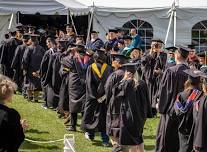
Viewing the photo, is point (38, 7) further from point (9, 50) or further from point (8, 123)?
point (8, 123)

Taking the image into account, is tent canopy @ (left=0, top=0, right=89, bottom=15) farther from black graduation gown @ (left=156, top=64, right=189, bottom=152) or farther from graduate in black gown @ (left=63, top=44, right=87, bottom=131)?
black graduation gown @ (left=156, top=64, right=189, bottom=152)

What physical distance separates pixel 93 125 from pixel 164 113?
1.91 meters

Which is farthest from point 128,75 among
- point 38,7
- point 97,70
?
point 38,7

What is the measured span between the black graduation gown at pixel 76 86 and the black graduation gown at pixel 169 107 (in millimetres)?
2634

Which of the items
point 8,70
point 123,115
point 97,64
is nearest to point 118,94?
point 123,115

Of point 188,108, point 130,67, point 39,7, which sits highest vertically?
point 39,7

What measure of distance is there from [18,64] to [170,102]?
25.7ft

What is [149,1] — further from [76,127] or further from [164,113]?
[164,113]

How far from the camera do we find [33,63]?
14141 millimetres

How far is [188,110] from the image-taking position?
696 centimetres

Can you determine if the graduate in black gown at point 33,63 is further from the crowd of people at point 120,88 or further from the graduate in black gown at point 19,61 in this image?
the graduate in black gown at point 19,61

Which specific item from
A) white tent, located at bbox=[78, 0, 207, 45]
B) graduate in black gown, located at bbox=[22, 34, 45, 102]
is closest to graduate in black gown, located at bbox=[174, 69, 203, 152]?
graduate in black gown, located at bbox=[22, 34, 45, 102]

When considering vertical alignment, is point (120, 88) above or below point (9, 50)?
above

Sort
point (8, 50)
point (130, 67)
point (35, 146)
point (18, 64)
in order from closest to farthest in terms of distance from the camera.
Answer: point (130, 67), point (35, 146), point (18, 64), point (8, 50)
